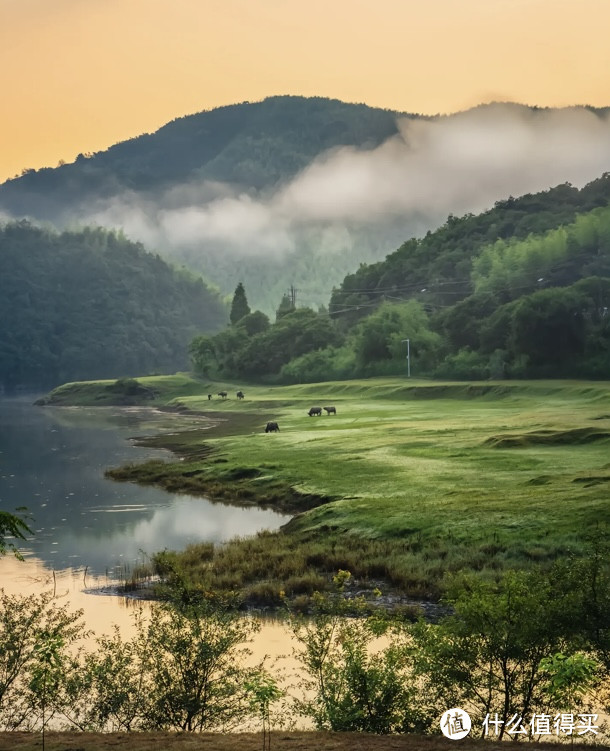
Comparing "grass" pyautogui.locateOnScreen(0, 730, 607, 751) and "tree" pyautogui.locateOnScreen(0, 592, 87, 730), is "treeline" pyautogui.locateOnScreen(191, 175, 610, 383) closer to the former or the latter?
"tree" pyautogui.locateOnScreen(0, 592, 87, 730)

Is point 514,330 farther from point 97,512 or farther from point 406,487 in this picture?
point 97,512

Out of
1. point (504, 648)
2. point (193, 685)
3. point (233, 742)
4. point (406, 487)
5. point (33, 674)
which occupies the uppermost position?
point (33, 674)

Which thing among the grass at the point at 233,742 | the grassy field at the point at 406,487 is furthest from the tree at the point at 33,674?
the grassy field at the point at 406,487

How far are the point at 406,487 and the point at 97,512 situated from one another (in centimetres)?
1854

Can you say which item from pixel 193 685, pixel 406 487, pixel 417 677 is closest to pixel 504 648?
pixel 417 677

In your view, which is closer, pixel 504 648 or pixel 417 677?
pixel 504 648

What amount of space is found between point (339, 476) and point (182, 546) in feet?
49.8

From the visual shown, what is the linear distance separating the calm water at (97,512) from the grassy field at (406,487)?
121 inches

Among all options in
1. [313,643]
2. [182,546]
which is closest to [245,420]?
[182,546]

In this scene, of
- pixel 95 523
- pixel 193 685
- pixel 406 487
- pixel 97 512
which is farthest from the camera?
pixel 97 512

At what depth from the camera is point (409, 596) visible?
106 feet

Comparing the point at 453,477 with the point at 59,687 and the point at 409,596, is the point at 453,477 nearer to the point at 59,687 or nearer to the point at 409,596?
the point at 409,596

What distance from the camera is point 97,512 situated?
54719 mm

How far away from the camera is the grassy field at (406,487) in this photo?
35.3 m
